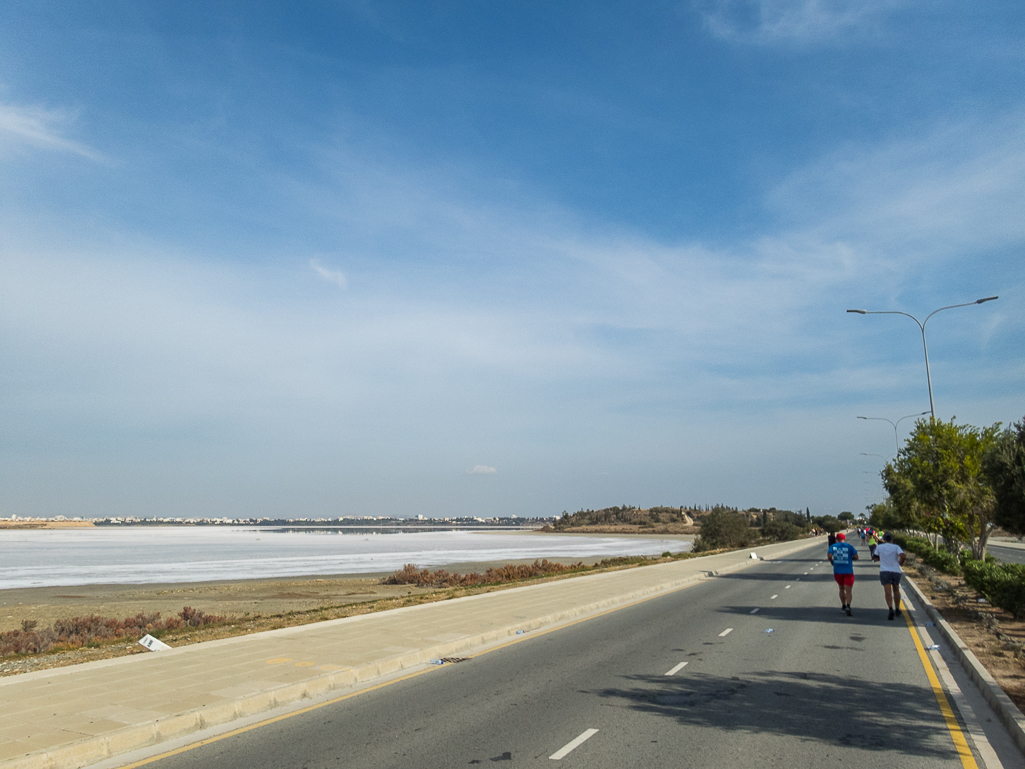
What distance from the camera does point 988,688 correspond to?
9039 mm

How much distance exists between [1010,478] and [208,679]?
1665 centimetres

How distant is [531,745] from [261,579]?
36.0 m

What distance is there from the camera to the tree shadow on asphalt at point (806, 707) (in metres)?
7.40

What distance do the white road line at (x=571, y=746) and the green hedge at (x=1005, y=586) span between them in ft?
41.8

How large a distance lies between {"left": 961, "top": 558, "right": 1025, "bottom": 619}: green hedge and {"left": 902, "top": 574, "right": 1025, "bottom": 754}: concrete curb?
168cm

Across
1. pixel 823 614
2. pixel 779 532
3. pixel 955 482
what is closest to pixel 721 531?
pixel 779 532

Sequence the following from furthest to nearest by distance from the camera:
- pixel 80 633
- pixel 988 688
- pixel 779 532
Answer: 1. pixel 779 532
2. pixel 80 633
3. pixel 988 688

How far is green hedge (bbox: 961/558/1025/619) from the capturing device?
618 inches

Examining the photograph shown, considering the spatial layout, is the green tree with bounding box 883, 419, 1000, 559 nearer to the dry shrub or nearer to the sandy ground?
the dry shrub

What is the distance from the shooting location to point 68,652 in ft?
42.9

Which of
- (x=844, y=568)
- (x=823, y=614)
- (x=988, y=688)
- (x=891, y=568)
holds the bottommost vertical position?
(x=823, y=614)

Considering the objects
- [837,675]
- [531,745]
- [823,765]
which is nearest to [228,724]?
[531,745]

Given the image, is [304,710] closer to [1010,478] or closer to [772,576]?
[1010,478]

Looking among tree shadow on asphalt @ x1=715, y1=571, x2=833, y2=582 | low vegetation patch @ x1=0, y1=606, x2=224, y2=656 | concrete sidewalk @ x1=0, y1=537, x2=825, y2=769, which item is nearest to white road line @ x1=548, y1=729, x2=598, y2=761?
concrete sidewalk @ x1=0, y1=537, x2=825, y2=769
